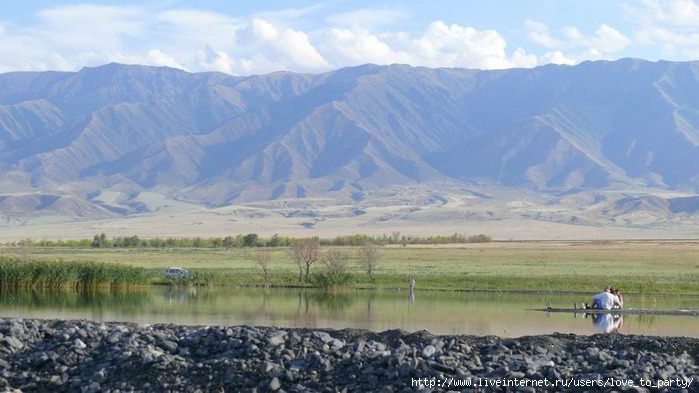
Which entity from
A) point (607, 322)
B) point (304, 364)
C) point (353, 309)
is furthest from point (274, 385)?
point (353, 309)

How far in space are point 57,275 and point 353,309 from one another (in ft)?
49.0

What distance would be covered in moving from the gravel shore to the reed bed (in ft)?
81.7

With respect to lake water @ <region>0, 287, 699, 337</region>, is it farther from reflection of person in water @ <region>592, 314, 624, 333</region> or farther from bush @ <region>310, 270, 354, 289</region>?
bush @ <region>310, 270, 354, 289</region>

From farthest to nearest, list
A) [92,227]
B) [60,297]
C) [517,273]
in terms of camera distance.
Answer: [92,227], [517,273], [60,297]

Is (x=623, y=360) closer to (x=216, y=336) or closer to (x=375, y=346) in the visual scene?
(x=375, y=346)

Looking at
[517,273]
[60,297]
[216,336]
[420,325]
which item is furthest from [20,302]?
[517,273]

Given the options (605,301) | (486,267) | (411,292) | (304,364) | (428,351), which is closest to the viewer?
(304,364)

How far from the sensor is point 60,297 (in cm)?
4084

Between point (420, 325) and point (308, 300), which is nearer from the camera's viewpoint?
point (420, 325)

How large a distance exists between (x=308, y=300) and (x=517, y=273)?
66.8 feet

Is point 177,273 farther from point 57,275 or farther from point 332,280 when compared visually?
point 332,280

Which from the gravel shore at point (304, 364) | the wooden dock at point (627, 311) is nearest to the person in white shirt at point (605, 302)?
the wooden dock at point (627, 311)

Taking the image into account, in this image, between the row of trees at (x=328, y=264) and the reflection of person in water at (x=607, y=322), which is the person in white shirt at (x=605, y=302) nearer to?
the reflection of person in water at (x=607, y=322)

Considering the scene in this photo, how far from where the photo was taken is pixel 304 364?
1836cm
